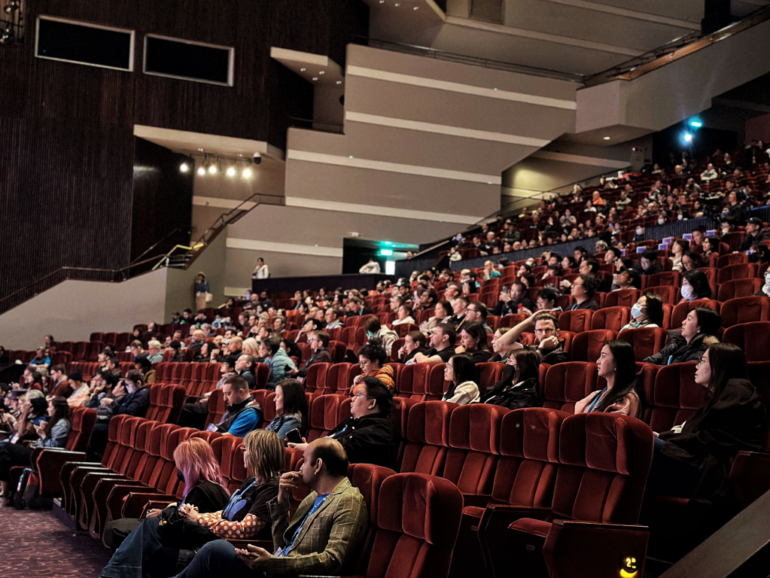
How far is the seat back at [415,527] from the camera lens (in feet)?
4.71

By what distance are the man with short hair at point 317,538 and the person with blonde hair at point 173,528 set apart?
10.2 inches

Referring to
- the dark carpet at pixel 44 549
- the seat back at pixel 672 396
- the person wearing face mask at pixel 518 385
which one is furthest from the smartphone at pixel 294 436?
the seat back at pixel 672 396

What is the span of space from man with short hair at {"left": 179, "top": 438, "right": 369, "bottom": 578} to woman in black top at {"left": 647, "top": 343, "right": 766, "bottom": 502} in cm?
65

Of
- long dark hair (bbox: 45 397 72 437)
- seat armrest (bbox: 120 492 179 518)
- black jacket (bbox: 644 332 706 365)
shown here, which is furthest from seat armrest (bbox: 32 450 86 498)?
black jacket (bbox: 644 332 706 365)

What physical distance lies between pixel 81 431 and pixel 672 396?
2781 millimetres

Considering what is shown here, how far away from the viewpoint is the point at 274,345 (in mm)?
4156

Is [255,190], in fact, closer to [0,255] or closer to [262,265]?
[262,265]

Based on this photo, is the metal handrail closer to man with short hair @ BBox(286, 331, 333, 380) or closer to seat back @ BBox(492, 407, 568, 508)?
man with short hair @ BBox(286, 331, 333, 380)

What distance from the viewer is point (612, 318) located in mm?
3332

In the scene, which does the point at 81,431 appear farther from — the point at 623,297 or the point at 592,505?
the point at 592,505

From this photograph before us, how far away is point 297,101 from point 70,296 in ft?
12.5

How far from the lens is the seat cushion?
149 cm

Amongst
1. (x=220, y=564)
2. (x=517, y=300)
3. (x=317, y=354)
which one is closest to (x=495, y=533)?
(x=220, y=564)

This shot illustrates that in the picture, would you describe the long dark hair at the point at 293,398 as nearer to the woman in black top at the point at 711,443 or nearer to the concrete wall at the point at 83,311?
the woman in black top at the point at 711,443
